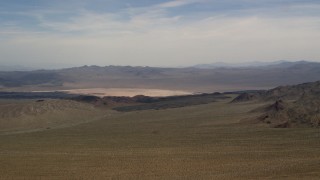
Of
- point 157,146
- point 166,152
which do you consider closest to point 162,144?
point 157,146

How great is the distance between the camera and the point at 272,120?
144ft

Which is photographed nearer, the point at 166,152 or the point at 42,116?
the point at 166,152

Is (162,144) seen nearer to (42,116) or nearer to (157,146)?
(157,146)

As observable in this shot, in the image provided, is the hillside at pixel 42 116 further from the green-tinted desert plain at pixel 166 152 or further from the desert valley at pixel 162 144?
the green-tinted desert plain at pixel 166 152

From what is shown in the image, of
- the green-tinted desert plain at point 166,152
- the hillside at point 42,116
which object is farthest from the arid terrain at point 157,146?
the hillside at point 42,116

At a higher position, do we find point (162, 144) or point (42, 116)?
point (42, 116)

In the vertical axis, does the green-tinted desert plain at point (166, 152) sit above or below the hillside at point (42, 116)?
below

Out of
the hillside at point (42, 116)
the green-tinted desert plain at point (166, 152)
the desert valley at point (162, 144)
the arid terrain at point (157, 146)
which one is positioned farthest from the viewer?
the hillside at point (42, 116)

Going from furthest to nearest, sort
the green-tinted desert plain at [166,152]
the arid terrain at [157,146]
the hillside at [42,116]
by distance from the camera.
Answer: the hillside at [42,116] → the arid terrain at [157,146] → the green-tinted desert plain at [166,152]

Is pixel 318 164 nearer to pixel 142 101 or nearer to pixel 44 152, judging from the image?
pixel 44 152

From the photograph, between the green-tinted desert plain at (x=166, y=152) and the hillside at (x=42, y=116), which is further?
the hillside at (x=42, y=116)

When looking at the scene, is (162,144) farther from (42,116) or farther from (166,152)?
(42,116)

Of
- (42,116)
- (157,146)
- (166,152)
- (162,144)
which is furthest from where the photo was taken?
(42,116)

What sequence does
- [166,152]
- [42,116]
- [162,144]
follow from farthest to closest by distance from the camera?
[42,116]
[162,144]
[166,152]
